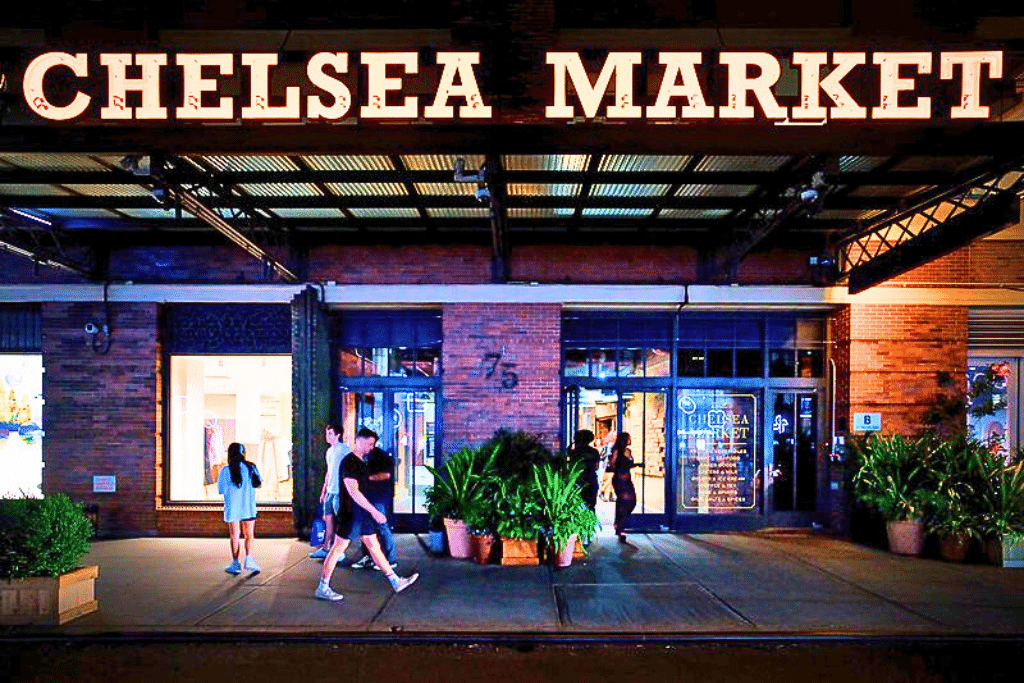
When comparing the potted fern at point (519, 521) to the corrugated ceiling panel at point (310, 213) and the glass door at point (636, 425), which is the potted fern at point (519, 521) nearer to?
the glass door at point (636, 425)

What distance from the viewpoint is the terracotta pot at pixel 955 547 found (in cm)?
995

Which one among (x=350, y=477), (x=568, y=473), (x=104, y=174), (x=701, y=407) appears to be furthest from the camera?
(x=701, y=407)

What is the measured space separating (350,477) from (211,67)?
14.6 feet

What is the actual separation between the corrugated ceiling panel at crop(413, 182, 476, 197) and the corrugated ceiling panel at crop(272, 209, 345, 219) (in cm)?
165

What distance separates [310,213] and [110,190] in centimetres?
275

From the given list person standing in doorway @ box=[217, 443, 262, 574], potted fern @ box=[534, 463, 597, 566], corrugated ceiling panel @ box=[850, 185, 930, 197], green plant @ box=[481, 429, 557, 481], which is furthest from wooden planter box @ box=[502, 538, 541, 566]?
corrugated ceiling panel @ box=[850, 185, 930, 197]

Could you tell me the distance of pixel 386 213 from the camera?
1087 centimetres

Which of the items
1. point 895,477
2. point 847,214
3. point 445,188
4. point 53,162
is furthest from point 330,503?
point 847,214

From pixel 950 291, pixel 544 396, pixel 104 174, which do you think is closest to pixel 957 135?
pixel 950 291

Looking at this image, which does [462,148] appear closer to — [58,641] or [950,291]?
[58,641]

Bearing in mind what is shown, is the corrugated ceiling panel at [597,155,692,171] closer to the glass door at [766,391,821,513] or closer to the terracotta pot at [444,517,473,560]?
the terracotta pot at [444,517,473,560]

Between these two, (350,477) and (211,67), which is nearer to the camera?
(211,67)

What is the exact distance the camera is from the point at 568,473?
9922mm

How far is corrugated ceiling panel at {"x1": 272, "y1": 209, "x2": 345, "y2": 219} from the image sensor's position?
35.0 feet
